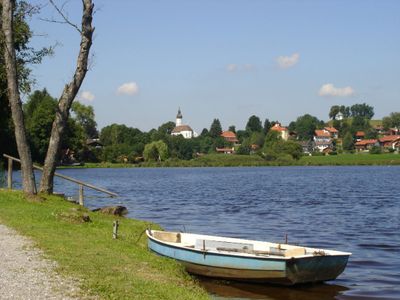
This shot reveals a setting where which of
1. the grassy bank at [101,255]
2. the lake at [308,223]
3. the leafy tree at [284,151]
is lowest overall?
the lake at [308,223]

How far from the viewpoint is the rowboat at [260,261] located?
47.9 feet

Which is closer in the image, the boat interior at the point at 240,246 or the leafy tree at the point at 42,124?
the boat interior at the point at 240,246

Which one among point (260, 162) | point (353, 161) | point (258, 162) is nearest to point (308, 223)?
point (260, 162)

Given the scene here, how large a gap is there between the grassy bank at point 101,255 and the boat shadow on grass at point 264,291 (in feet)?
2.51

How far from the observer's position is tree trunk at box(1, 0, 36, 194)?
24.0m

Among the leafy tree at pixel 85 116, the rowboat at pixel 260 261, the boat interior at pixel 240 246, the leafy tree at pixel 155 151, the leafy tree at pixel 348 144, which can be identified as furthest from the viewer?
the leafy tree at pixel 348 144

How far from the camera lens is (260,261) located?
48.2 ft

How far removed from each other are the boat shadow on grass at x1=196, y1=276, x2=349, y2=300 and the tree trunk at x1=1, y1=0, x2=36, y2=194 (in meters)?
11.5

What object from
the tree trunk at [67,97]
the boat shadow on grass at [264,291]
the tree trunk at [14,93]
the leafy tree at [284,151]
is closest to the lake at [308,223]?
the boat shadow on grass at [264,291]

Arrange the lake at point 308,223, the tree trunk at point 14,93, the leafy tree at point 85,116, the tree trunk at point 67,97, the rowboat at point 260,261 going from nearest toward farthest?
the rowboat at point 260,261
the lake at point 308,223
the tree trunk at point 14,93
the tree trunk at point 67,97
the leafy tree at point 85,116

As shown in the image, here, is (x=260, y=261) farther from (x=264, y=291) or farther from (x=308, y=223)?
(x=308, y=223)

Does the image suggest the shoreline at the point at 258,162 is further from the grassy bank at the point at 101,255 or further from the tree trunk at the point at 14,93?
the grassy bank at the point at 101,255

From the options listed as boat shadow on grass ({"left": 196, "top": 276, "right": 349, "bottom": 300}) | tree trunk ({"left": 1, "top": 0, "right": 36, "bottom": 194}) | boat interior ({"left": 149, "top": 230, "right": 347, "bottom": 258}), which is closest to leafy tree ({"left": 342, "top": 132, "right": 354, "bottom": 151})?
tree trunk ({"left": 1, "top": 0, "right": 36, "bottom": 194})

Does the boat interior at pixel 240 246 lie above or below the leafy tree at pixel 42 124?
below
